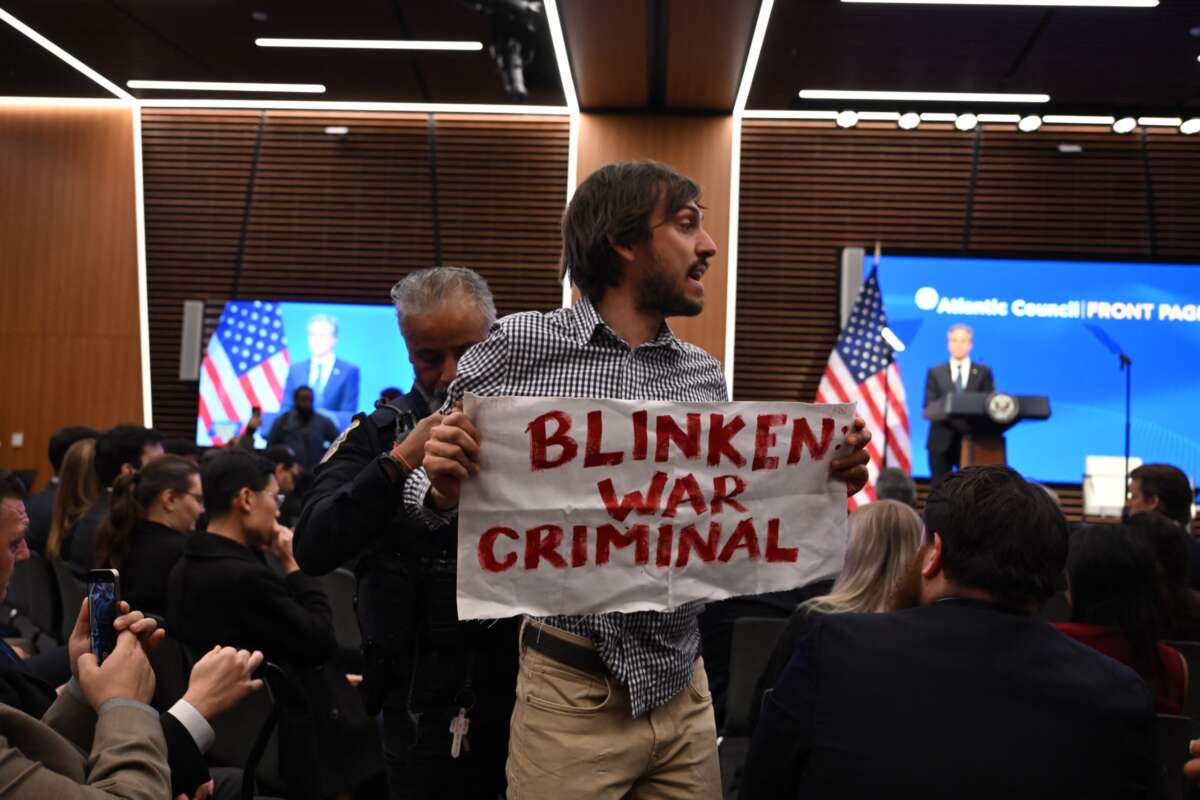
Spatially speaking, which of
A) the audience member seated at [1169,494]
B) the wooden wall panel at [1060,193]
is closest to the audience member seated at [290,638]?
the audience member seated at [1169,494]

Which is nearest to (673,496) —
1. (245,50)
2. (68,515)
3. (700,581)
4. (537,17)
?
(700,581)

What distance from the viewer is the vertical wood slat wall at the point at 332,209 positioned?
11.1 meters

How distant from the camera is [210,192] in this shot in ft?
37.2

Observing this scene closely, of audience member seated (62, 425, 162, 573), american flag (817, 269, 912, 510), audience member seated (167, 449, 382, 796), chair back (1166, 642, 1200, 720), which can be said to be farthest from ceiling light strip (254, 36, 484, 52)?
chair back (1166, 642, 1200, 720)

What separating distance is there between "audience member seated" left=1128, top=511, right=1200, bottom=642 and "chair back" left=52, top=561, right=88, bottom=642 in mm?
3711

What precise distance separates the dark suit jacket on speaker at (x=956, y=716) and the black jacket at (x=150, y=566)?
8.58ft

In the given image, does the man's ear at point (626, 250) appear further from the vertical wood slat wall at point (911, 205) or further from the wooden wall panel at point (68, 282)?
the wooden wall panel at point (68, 282)

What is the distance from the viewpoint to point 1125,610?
2.77 meters

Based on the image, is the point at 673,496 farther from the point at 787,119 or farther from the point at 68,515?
the point at 787,119

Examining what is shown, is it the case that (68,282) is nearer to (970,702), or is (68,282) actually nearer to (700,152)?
(700,152)

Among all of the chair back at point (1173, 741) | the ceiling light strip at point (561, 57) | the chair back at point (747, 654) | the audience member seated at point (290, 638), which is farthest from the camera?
the ceiling light strip at point (561, 57)

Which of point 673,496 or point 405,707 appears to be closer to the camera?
point 673,496

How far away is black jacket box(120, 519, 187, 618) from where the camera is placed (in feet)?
12.0

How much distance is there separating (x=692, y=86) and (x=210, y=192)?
4.86 metres
